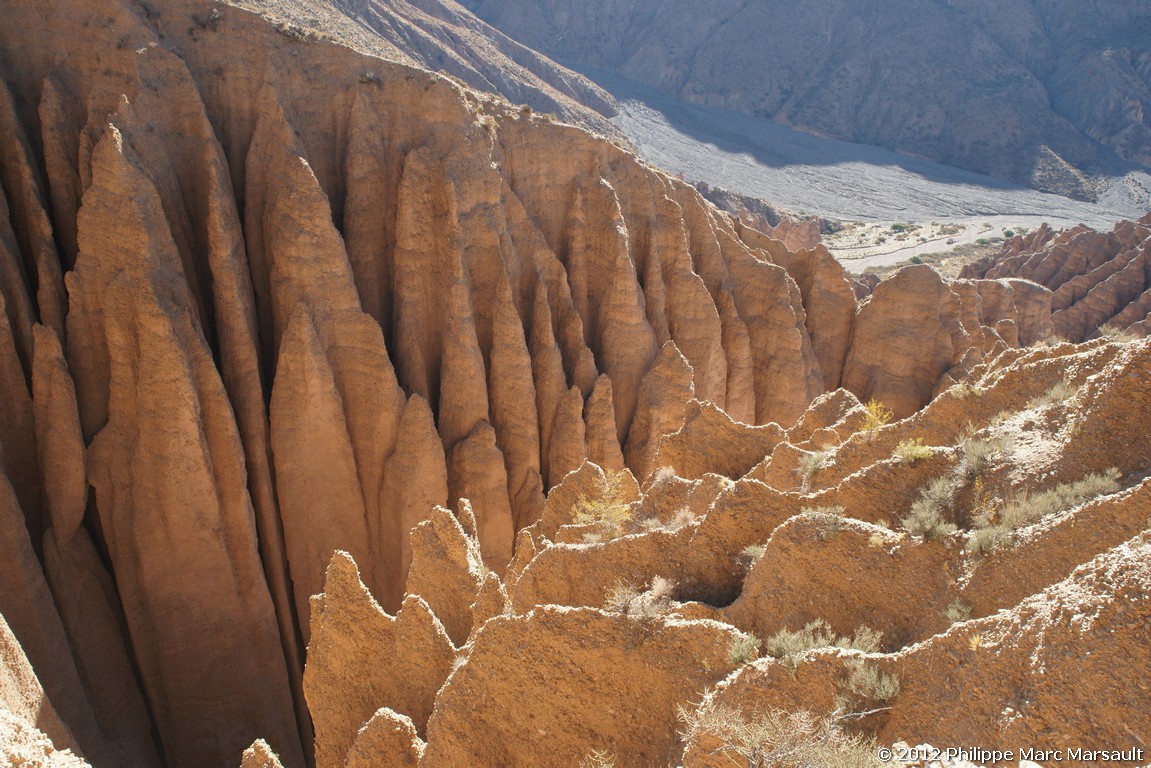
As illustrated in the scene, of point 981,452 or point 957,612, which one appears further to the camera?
point 981,452

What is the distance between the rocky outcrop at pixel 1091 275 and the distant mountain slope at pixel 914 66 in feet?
202

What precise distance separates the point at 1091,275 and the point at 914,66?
9487 cm

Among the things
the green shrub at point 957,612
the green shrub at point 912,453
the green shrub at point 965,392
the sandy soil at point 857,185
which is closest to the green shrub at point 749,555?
the green shrub at point 912,453

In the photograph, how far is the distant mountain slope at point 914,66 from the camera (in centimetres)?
11706

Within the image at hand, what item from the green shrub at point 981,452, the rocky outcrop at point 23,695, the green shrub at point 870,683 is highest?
the green shrub at point 981,452

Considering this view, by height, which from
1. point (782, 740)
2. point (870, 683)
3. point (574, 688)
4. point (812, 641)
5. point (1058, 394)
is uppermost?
point (1058, 394)

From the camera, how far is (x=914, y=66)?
129125mm

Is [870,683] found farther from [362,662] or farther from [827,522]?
[362,662]

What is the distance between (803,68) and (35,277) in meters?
139

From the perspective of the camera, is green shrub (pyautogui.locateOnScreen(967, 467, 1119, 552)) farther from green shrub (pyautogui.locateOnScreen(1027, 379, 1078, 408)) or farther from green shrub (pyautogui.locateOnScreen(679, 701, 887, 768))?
green shrub (pyautogui.locateOnScreen(679, 701, 887, 768))

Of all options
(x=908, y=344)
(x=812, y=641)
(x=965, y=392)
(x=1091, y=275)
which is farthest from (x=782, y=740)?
(x=1091, y=275)

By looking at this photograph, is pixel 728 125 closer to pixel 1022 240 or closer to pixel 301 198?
pixel 1022 240

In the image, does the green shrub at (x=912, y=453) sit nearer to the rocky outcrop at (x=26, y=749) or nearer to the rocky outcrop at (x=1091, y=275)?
the rocky outcrop at (x=26, y=749)

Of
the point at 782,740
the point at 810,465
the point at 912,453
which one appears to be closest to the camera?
the point at 782,740
